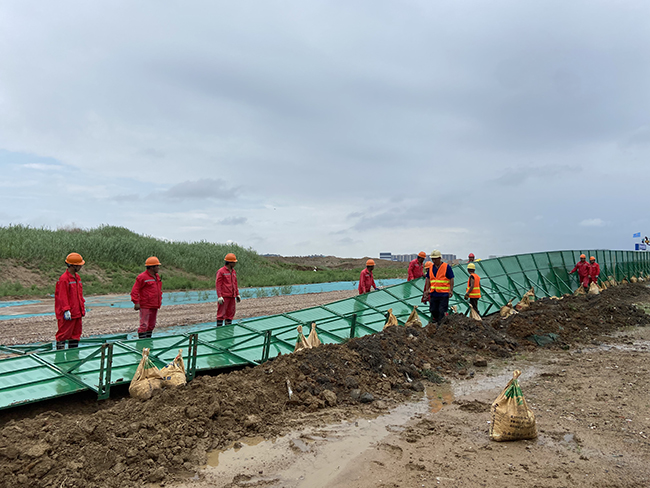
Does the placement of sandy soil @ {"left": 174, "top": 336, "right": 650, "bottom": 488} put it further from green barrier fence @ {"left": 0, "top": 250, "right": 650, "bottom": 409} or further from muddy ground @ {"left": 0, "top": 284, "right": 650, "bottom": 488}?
green barrier fence @ {"left": 0, "top": 250, "right": 650, "bottom": 409}

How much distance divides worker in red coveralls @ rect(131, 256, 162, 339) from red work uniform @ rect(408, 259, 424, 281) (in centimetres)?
673

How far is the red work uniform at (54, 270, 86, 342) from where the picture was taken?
6840mm

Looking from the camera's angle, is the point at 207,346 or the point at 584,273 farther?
the point at 584,273

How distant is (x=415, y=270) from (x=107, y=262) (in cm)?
1979

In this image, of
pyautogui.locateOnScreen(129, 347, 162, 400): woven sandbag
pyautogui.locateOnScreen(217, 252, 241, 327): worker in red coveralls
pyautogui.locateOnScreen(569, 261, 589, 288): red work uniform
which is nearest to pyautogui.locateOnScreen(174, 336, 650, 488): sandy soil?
pyautogui.locateOnScreen(129, 347, 162, 400): woven sandbag

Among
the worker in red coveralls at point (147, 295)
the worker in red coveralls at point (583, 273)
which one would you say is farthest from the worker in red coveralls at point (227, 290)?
the worker in red coveralls at point (583, 273)

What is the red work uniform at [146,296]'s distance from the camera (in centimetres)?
764

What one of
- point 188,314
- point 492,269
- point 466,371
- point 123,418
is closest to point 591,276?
point 492,269

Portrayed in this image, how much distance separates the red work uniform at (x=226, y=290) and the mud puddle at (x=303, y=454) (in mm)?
4332

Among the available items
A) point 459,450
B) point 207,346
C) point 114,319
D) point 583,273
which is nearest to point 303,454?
point 459,450

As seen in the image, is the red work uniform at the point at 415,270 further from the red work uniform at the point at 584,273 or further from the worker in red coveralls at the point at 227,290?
the red work uniform at the point at 584,273

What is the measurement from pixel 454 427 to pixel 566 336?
6.26 meters

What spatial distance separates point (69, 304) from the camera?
22.7 ft

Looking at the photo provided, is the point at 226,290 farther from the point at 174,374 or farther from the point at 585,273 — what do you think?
the point at 585,273
